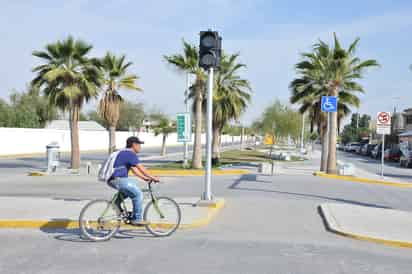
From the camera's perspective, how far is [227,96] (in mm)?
31500

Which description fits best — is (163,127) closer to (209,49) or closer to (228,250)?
(209,49)

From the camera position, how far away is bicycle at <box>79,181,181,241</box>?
8234 mm

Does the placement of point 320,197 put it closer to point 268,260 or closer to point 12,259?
point 268,260

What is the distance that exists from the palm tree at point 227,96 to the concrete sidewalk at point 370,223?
62.5ft

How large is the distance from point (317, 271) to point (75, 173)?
17696 mm

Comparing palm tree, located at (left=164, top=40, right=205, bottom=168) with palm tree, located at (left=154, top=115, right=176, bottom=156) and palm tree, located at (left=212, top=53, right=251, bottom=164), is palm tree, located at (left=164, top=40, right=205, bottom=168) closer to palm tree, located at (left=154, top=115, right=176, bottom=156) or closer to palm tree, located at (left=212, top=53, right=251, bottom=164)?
palm tree, located at (left=212, top=53, right=251, bottom=164)

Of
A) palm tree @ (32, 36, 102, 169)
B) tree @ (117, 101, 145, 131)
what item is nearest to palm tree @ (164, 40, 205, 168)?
palm tree @ (32, 36, 102, 169)

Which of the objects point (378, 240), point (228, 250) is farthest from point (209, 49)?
point (378, 240)

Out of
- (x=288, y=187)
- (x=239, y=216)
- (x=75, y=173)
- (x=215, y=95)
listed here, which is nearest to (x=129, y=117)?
(x=215, y=95)

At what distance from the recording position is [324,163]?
28.2 metres

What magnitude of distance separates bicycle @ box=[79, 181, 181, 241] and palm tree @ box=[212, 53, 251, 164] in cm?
2205

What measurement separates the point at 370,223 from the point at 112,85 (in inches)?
692

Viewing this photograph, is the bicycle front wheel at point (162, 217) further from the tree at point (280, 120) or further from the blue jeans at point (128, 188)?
the tree at point (280, 120)

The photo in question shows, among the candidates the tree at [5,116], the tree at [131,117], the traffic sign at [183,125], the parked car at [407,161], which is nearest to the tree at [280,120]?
the parked car at [407,161]
